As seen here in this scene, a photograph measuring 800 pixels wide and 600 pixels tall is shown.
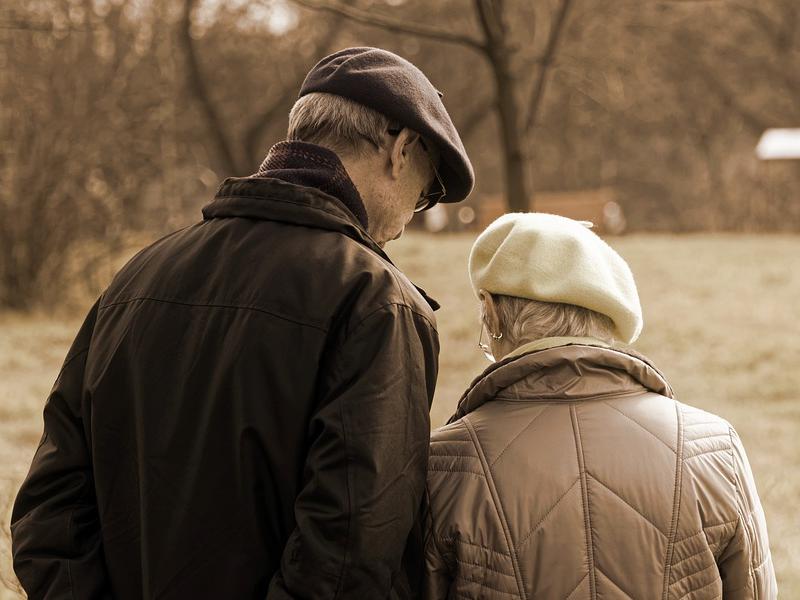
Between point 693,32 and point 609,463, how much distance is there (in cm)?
2502

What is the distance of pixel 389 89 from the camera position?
188 cm

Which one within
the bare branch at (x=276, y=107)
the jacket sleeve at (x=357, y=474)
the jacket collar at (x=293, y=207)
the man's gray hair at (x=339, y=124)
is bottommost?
the bare branch at (x=276, y=107)

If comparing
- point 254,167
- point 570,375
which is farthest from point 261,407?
point 254,167

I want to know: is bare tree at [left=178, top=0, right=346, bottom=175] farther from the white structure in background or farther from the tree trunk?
the white structure in background

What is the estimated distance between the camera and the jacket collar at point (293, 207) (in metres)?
1.80

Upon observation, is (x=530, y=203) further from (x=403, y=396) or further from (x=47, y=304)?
(x=47, y=304)

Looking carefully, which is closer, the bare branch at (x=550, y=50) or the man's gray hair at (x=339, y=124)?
the man's gray hair at (x=339, y=124)

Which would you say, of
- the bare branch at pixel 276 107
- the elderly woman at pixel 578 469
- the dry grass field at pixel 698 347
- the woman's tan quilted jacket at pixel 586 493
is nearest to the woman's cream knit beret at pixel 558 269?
the elderly woman at pixel 578 469

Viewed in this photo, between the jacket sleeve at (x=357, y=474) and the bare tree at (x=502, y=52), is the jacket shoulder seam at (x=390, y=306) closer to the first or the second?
the jacket sleeve at (x=357, y=474)

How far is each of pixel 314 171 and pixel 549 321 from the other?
54cm

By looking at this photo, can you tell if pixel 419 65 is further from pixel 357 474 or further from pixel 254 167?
pixel 357 474

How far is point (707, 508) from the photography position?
6.02 feet

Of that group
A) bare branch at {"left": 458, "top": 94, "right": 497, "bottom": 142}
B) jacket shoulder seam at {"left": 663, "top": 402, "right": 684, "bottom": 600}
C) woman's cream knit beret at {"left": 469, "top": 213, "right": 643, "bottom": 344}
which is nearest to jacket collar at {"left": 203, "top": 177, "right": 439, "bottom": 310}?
woman's cream knit beret at {"left": 469, "top": 213, "right": 643, "bottom": 344}

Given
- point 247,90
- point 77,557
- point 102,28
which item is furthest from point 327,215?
point 247,90
